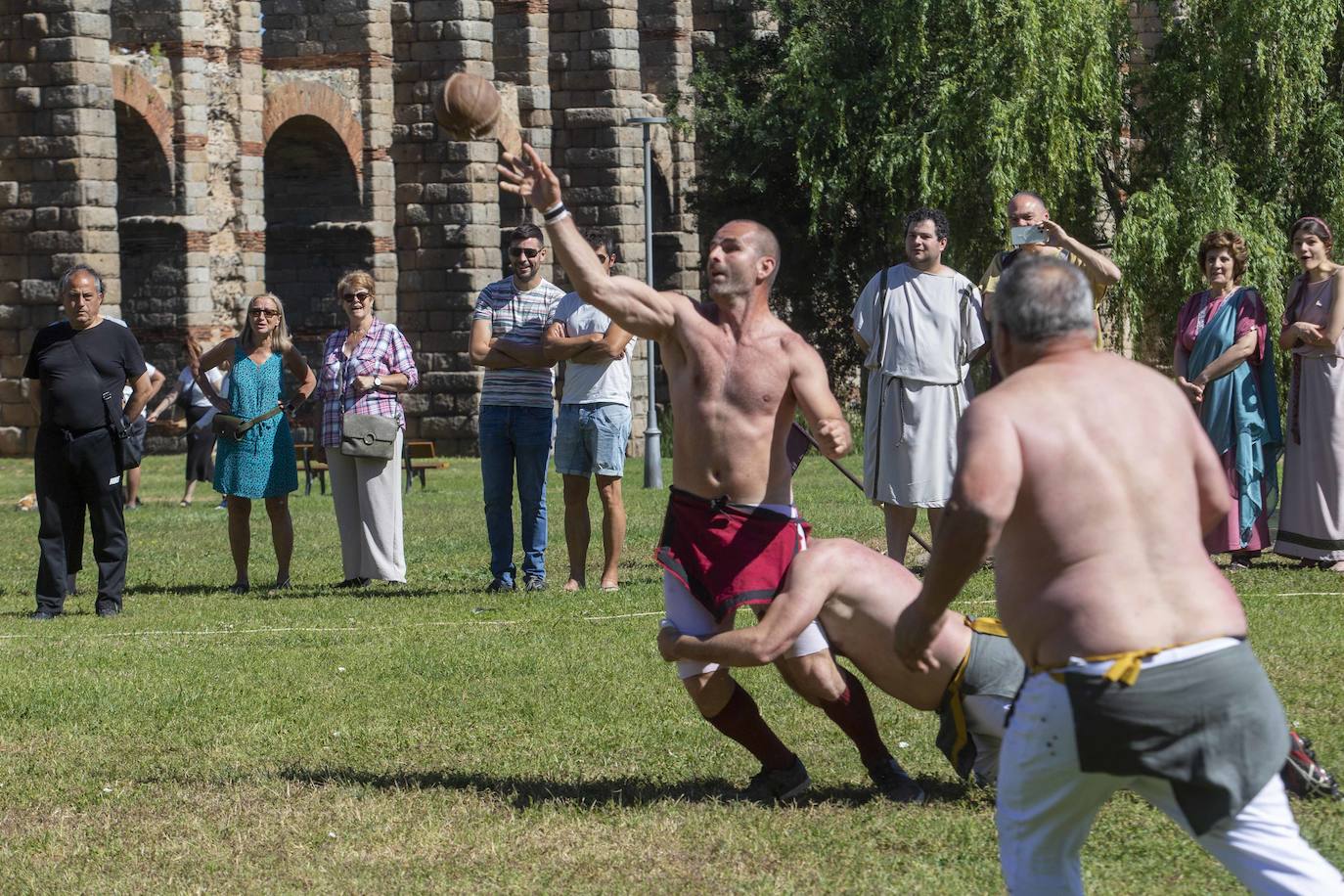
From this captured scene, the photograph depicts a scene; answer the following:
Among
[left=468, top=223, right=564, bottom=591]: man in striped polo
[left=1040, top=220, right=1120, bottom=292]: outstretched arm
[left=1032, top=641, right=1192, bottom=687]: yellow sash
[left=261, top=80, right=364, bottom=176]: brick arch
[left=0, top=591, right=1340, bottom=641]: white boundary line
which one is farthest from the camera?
[left=261, top=80, right=364, bottom=176]: brick arch

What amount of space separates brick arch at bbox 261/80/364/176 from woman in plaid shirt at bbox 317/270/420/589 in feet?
60.8

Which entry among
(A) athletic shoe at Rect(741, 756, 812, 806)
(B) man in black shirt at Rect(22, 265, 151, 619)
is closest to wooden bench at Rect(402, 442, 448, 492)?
(B) man in black shirt at Rect(22, 265, 151, 619)

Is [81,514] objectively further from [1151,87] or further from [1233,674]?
[1151,87]

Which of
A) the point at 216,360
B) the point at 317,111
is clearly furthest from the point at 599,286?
the point at 317,111

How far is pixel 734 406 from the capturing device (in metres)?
6.26

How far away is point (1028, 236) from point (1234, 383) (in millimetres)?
2775

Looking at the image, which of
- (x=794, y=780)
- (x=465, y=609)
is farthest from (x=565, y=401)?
(x=794, y=780)

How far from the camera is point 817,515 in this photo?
17438 mm

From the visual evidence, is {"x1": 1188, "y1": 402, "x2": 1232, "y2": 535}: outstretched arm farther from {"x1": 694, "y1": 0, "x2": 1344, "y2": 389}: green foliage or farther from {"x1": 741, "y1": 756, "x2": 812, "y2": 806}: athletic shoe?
{"x1": 694, "y1": 0, "x2": 1344, "y2": 389}: green foliage

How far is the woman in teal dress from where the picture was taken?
1233 centimetres

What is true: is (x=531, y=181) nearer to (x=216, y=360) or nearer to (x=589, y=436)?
(x=589, y=436)

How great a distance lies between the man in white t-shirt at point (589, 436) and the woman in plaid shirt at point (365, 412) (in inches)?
47.3

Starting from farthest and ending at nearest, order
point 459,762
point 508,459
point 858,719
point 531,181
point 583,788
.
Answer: point 508,459 → point 459,762 → point 583,788 → point 531,181 → point 858,719

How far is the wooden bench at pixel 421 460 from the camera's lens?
75.6ft
